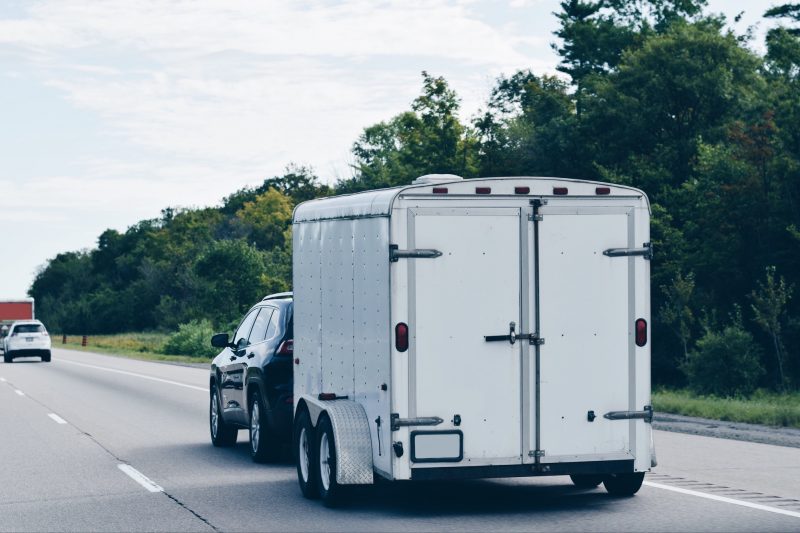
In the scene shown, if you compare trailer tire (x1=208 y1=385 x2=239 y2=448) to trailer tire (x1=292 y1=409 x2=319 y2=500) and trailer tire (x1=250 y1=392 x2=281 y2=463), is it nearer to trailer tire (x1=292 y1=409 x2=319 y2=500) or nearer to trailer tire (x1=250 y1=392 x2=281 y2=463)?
trailer tire (x1=250 y1=392 x2=281 y2=463)

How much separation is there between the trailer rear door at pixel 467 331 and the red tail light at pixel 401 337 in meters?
0.06

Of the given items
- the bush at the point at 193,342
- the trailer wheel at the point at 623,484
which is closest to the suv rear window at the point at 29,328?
the bush at the point at 193,342

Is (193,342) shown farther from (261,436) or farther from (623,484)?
(623,484)

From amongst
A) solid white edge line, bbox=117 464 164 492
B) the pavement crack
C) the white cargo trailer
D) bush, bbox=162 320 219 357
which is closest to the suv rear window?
bush, bbox=162 320 219 357

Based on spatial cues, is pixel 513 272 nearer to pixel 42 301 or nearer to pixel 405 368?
pixel 405 368

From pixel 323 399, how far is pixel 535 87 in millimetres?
52064

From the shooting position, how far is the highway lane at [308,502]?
9602 millimetres

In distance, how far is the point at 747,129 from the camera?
130ft

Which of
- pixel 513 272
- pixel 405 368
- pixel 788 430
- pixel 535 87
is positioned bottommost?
pixel 788 430

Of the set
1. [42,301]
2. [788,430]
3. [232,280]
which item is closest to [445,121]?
[232,280]

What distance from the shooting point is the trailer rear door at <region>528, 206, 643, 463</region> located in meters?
9.71

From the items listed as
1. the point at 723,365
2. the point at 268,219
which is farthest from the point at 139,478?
the point at 268,219

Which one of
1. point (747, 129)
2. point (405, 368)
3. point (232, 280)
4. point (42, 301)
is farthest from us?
point (42, 301)

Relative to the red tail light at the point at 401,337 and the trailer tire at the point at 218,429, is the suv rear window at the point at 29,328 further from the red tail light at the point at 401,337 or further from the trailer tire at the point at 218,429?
the red tail light at the point at 401,337
